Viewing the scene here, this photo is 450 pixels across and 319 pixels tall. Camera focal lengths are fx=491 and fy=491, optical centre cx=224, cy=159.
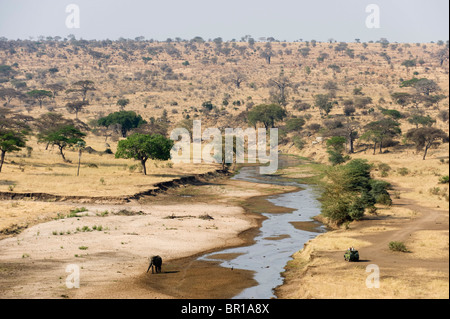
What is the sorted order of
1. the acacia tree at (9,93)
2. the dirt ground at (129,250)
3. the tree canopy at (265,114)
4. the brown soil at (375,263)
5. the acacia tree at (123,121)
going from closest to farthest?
the brown soil at (375,263)
the dirt ground at (129,250)
the acacia tree at (123,121)
the tree canopy at (265,114)
the acacia tree at (9,93)

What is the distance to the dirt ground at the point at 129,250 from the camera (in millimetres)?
28141

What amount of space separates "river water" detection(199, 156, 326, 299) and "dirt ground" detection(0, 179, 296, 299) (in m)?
1.10

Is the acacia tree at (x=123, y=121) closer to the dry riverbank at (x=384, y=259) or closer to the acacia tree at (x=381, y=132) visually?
the acacia tree at (x=381, y=132)

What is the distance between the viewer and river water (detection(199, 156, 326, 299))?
104ft

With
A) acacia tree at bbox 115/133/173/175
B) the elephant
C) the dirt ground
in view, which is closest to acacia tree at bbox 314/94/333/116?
acacia tree at bbox 115/133/173/175

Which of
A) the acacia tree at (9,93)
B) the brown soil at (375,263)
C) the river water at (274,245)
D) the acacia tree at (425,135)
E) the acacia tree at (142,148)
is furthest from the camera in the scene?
the acacia tree at (9,93)

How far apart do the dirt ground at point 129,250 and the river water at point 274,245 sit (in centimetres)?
110

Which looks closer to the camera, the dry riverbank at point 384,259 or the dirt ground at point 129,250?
the dry riverbank at point 384,259

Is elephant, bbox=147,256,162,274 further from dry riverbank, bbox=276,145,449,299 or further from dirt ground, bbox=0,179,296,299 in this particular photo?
dry riverbank, bbox=276,145,449,299

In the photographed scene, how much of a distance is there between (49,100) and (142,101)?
1287 inches

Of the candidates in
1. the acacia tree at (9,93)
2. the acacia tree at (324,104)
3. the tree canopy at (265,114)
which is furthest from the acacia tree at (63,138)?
the acacia tree at (324,104)

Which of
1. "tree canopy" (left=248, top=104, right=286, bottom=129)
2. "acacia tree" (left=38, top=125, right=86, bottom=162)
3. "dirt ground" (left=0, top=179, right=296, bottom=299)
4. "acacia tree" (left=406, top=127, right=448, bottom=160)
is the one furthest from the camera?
"tree canopy" (left=248, top=104, right=286, bottom=129)

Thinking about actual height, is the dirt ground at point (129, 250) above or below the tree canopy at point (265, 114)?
below
